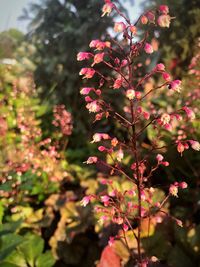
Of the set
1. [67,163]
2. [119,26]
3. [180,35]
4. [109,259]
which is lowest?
[109,259]

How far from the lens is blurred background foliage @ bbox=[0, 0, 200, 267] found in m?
3.30

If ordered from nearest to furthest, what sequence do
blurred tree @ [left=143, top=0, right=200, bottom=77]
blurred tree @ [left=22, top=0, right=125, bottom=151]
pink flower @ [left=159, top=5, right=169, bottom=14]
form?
1. pink flower @ [left=159, top=5, right=169, bottom=14]
2. blurred tree @ [left=22, top=0, right=125, bottom=151]
3. blurred tree @ [left=143, top=0, right=200, bottom=77]

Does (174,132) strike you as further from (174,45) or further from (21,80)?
(21,80)

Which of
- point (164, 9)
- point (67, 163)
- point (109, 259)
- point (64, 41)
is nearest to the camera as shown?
point (164, 9)

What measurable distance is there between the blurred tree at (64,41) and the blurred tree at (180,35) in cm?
184

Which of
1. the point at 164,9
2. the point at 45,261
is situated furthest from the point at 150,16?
the point at 45,261

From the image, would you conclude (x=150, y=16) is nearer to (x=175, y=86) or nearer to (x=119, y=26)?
(x=119, y=26)

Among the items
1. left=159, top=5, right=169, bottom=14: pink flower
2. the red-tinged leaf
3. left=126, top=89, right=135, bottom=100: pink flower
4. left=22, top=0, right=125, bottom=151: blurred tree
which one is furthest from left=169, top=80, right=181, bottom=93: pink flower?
left=22, top=0, right=125, bottom=151: blurred tree

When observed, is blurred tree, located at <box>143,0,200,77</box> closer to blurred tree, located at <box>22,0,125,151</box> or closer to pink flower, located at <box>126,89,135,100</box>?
blurred tree, located at <box>22,0,125,151</box>

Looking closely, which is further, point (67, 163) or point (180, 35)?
point (180, 35)

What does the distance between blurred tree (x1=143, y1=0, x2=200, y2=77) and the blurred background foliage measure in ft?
0.06

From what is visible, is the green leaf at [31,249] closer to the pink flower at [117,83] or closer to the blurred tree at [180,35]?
the pink flower at [117,83]

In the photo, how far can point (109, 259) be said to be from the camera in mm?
2887

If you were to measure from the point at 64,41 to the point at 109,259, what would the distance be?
3.71m
